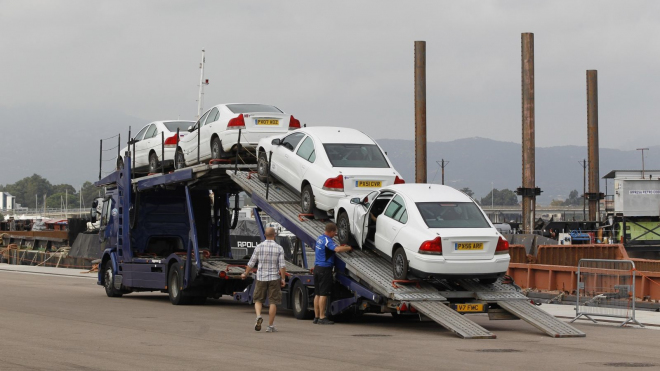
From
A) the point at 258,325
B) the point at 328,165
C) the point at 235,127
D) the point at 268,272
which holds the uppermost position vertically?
the point at 235,127

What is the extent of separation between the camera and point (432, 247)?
15.4m

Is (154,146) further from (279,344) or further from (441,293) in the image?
(279,344)

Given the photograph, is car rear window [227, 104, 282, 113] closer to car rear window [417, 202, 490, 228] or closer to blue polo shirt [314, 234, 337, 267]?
blue polo shirt [314, 234, 337, 267]

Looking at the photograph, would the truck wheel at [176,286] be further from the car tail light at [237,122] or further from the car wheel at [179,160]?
the car tail light at [237,122]

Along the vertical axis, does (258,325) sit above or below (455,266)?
below

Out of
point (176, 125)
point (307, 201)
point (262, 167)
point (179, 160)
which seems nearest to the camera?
point (307, 201)

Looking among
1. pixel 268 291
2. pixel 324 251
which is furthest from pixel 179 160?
pixel 268 291

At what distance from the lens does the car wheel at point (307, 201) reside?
18.4m

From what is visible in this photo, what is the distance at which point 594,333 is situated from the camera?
15.9m

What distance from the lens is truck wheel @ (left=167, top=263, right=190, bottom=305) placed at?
22.0 metres

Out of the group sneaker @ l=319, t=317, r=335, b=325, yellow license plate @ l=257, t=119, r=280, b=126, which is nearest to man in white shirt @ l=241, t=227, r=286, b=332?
sneaker @ l=319, t=317, r=335, b=325

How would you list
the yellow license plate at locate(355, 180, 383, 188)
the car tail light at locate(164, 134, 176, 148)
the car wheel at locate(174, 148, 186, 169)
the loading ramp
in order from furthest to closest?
the car tail light at locate(164, 134, 176, 148), the car wheel at locate(174, 148, 186, 169), the yellow license plate at locate(355, 180, 383, 188), the loading ramp

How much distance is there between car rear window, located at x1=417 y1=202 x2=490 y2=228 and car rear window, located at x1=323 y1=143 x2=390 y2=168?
257 cm

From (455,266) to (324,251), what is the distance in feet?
7.79
